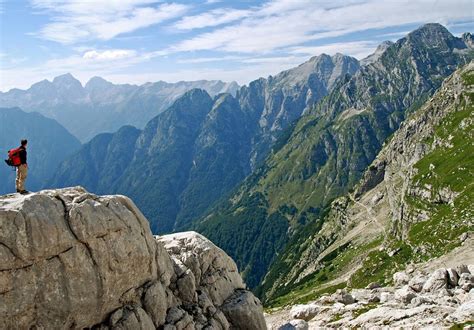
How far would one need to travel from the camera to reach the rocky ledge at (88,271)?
112 ft

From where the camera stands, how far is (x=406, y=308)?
167ft

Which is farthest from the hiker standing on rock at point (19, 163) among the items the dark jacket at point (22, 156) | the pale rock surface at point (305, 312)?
the pale rock surface at point (305, 312)

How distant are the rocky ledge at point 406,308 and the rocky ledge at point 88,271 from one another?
634 inches

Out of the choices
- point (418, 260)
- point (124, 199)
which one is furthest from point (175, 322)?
point (418, 260)

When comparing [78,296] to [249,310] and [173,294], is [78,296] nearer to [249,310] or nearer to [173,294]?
[173,294]

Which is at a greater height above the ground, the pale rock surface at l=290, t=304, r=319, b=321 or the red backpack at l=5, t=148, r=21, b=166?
the red backpack at l=5, t=148, r=21, b=166

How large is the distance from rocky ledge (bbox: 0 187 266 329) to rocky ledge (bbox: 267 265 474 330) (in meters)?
16.1

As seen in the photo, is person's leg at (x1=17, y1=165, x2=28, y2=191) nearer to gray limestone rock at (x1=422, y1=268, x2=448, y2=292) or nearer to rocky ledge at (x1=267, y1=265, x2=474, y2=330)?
rocky ledge at (x1=267, y1=265, x2=474, y2=330)

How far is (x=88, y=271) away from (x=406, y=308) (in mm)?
36336

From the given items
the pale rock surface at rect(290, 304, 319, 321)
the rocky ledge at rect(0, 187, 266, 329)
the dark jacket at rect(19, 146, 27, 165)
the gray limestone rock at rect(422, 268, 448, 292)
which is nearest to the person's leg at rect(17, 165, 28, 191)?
the dark jacket at rect(19, 146, 27, 165)

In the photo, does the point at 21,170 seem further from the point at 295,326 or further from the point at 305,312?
the point at 305,312

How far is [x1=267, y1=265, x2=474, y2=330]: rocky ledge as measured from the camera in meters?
43.1

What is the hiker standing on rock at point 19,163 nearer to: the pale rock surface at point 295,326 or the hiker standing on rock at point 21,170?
the hiker standing on rock at point 21,170

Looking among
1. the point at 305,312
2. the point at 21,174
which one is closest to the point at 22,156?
the point at 21,174
